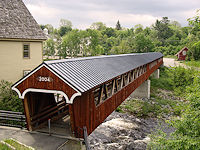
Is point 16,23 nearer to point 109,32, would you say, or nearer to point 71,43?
point 71,43

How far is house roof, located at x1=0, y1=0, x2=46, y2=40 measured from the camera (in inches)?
606

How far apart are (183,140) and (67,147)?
14.2 feet

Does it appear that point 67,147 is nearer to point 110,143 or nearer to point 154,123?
point 110,143

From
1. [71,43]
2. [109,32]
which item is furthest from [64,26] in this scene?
[71,43]

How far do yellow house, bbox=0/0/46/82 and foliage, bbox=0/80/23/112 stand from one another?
1240 millimetres

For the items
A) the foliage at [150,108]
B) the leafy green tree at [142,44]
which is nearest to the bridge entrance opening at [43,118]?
the foliage at [150,108]

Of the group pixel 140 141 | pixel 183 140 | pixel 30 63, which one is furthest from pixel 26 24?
pixel 183 140

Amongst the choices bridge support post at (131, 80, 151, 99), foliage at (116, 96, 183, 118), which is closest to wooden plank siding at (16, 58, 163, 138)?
foliage at (116, 96, 183, 118)

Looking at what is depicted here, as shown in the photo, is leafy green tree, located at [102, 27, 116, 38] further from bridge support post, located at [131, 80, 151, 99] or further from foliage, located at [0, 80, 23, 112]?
foliage, located at [0, 80, 23, 112]

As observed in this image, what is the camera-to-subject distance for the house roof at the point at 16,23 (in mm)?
15383

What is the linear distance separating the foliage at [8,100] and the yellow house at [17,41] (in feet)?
4.07

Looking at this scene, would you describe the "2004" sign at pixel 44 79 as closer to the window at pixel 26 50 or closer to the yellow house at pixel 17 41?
the yellow house at pixel 17 41

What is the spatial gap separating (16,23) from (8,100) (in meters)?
7.07

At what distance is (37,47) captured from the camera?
17312 mm
